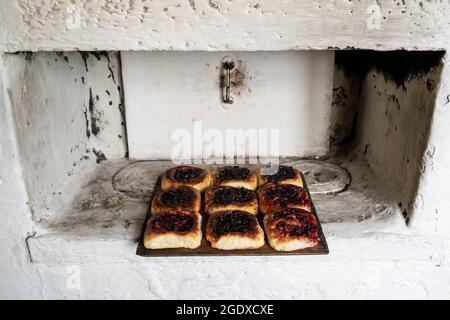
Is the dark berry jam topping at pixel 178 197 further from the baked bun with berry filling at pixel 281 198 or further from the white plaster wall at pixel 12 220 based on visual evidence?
the white plaster wall at pixel 12 220

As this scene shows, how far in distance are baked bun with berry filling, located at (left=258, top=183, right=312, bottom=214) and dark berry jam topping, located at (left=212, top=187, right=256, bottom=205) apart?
4 centimetres

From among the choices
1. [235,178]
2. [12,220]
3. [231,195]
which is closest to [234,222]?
[231,195]

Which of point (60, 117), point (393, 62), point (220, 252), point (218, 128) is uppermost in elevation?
point (393, 62)

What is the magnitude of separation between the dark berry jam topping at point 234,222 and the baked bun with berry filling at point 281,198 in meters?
0.09

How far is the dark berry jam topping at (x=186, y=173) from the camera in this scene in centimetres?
154

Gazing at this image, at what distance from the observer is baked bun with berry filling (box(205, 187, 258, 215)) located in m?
1.40

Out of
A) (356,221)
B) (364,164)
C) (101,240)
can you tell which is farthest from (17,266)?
(364,164)

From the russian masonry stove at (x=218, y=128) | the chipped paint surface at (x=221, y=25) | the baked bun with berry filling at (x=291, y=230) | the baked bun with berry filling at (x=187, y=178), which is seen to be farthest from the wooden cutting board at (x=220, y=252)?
Result: the chipped paint surface at (x=221, y=25)

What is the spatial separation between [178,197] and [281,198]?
1.00 feet

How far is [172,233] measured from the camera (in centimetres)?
125

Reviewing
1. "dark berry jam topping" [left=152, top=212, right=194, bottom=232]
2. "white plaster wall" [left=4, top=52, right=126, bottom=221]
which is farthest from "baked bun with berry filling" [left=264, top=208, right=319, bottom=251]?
"white plaster wall" [left=4, top=52, right=126, bottom=221]

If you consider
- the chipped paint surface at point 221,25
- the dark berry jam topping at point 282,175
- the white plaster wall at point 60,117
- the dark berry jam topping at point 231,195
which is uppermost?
the chipped paint surface at point 221,25

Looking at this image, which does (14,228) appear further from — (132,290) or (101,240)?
(132,290)

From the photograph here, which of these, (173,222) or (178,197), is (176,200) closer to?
(178,197)
